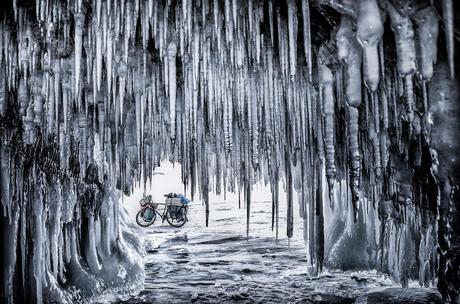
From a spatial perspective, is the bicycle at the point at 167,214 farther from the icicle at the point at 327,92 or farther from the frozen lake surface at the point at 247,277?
the icicle at the point at 327,92

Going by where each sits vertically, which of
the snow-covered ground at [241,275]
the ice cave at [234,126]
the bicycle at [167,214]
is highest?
the ice cave at [234,126]

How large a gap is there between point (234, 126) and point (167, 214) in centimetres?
1401

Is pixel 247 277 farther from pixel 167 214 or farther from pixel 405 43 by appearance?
pixel 167 214

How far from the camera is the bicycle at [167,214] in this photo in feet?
59.2

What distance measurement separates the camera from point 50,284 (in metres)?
6.62

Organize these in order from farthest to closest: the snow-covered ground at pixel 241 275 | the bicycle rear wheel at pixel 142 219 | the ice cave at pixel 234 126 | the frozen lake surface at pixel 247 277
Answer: the bicycle rear wheel at pixel 142 219
the snow-covered ground at pixel 241 275
the frozen lake surface at pixel 247 277
the ice cave at pixel 234 126

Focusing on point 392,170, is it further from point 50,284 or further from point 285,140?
point 50,284

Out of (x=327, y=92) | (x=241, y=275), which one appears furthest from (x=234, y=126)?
(x=241, y=275)

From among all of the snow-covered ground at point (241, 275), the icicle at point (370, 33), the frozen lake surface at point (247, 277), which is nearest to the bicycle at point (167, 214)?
the snow-covered ground at point (241, 275)

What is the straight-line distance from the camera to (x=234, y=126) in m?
5.52

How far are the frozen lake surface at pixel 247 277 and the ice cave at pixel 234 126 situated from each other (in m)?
0.08

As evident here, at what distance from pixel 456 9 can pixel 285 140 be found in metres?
3.07

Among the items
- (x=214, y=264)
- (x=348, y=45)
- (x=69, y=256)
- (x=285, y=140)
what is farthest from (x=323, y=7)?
(x=214, y=264)

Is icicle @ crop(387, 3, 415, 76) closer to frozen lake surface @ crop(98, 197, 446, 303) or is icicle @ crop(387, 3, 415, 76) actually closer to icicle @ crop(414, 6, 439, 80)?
icicle @ crop(414, 6, 439, 80)
